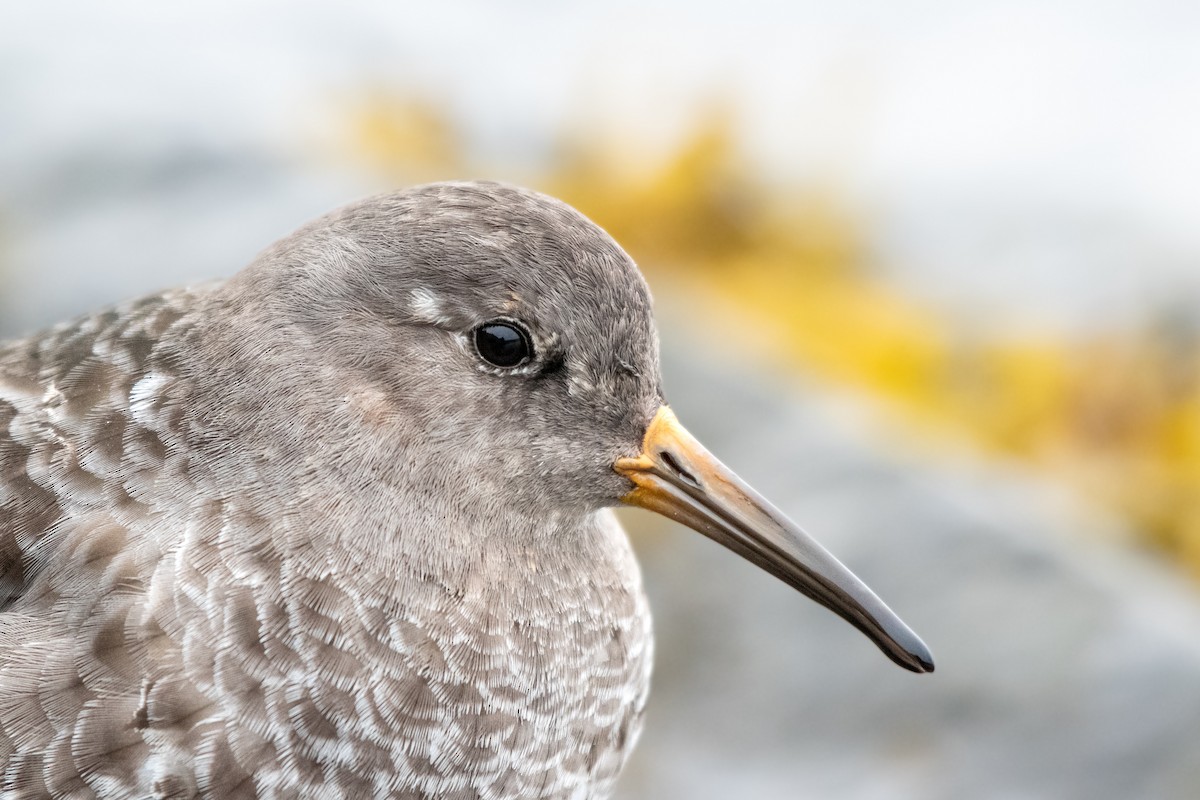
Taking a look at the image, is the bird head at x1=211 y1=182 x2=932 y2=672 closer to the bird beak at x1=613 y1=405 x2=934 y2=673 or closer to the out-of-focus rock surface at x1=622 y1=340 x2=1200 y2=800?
the bird beak at x1=613 y1=405 x2=934 y2=673

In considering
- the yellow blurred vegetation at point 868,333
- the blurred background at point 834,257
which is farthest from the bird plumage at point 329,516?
the yellow blurred vegetation at point 868,333

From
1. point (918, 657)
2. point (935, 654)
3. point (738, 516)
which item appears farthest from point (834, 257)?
point (918, 657)

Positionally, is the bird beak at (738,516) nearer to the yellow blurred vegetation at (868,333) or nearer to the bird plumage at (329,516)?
the bird plumage at (329,516)

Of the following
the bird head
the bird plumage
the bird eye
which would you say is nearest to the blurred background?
the bird head

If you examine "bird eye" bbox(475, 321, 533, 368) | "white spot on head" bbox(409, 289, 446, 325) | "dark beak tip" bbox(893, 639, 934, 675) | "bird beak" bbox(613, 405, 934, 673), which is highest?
"white spot on head" bbox(409, 289, 446, 325)

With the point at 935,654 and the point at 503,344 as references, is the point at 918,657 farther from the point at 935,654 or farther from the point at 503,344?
the point at 935,654
